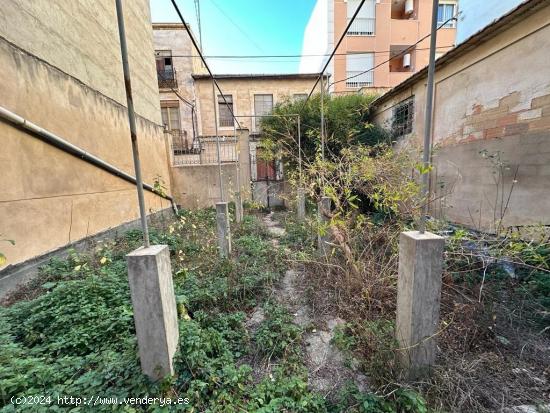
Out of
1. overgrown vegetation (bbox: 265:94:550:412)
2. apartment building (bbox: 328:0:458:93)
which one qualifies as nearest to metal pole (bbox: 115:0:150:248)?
overgrown vegetation (bbox: 265:94:550:412)

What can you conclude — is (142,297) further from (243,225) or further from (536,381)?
(243,225)

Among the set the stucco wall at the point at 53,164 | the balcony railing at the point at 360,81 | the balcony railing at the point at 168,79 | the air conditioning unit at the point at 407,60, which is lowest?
the stucco wall at the point at 53,164

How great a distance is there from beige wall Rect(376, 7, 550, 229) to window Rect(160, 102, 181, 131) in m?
12.3

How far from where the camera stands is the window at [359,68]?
38.8ft

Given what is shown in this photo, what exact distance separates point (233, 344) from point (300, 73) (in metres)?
13.7

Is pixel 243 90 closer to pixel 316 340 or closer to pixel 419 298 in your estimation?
pixel 316 340

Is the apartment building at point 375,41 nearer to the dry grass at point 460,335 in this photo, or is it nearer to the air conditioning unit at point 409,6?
the air conditioning unit at point 409,6

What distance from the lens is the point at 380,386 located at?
5.08 feet

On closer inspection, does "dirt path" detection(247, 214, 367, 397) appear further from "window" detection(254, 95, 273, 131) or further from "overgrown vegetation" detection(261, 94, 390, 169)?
"window" detection(254, 95, 273, 131)

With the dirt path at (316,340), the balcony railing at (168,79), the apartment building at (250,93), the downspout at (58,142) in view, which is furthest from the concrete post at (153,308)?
the balcony railing at (168,79)

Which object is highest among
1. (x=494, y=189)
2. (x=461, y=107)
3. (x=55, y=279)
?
Answer: (x=461, y=107)

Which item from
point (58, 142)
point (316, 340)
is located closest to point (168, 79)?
point (58, 142)

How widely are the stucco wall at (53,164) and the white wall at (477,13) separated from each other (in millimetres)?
7236

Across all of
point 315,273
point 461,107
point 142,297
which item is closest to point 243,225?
point 315,273
